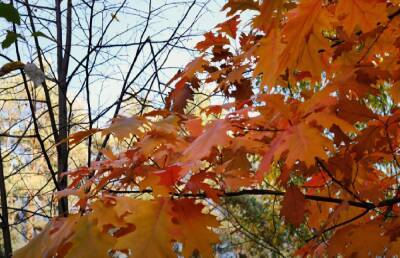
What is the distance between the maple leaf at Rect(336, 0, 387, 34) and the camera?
0.84 metres

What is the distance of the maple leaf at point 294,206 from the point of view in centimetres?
109

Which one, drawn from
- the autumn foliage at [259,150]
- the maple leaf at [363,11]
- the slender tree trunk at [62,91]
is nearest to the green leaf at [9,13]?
the autumn foliage at [259,150]

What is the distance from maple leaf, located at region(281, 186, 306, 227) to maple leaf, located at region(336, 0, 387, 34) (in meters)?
0.47

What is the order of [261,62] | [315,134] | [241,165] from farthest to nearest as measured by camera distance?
[241,165]
[261,62]
[315,134]

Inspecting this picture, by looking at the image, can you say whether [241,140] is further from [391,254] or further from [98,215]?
[391,254]

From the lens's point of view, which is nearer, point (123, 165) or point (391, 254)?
point (123, 165)

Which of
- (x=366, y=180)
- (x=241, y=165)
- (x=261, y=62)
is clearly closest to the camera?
(x=261, y=62)

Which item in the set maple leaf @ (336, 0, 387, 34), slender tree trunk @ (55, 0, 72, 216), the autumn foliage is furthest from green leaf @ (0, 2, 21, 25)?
maple leaf @ (336, 0, 387, 34)

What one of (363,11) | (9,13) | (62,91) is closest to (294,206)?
(363,11)

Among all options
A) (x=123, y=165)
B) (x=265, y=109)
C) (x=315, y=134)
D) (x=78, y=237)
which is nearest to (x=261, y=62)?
(x=265, y=109)

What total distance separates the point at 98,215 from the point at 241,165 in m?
0.44

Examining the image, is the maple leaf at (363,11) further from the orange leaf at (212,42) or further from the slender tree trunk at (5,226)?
the slender tree trunk at (5,226)

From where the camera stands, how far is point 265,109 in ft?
2.89

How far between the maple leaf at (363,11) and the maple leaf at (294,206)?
1.54ft
